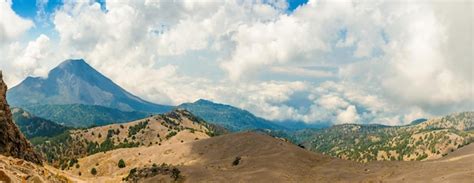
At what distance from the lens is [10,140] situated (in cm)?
6062

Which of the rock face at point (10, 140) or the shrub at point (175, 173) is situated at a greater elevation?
the rock face at point (10, 140)

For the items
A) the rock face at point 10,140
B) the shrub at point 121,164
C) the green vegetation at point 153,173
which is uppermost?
the rock face at point 10,140

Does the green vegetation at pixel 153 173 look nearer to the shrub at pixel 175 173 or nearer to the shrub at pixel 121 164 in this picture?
the shrub at pixel 175 173

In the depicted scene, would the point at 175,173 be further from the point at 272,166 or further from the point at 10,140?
the point at 10,140

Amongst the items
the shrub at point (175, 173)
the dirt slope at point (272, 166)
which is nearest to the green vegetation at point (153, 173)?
the shrub at point (175, 173)

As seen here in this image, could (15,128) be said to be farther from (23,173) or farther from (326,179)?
(326,179)

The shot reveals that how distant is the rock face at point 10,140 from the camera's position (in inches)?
2307

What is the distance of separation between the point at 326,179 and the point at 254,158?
82.3 feet

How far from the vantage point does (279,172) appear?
94250 millimetres

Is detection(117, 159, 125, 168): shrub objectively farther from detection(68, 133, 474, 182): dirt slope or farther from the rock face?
the rock face

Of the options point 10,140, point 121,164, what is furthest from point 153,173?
point 121,164

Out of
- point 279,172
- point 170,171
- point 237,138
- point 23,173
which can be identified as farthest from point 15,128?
point 237,138

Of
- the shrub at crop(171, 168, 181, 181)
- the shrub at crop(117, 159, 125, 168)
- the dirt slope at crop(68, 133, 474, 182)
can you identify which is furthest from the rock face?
the shrub at crop(117, 159, 125, 168)

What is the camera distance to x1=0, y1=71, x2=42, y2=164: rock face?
58.6 m
